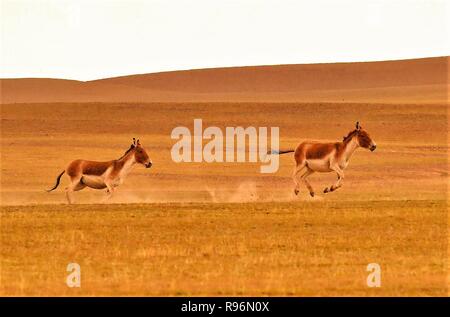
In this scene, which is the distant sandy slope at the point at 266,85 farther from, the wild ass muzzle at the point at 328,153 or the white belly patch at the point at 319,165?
the white belly patch at the point at 319,165

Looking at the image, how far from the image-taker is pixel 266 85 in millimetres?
102375

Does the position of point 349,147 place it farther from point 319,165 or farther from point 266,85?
point 266,85

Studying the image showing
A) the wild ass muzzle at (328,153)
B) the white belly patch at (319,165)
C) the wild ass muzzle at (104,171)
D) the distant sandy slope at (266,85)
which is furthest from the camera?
the distant sandy slope at (266,85)

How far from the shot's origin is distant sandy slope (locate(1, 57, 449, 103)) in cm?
8912

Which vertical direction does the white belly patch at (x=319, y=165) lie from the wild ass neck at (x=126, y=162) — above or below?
above

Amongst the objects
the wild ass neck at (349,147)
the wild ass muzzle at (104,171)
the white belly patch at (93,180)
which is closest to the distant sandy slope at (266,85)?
the wild ass neck at (349,147)

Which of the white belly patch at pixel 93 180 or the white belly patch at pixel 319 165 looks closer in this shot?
the white belly patch at pixel 93 180

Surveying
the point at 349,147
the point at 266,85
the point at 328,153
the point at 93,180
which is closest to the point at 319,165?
the point at 328,153

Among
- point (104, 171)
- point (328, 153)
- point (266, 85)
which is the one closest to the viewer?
point (104, 171)

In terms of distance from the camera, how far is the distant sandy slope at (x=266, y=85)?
8912cm

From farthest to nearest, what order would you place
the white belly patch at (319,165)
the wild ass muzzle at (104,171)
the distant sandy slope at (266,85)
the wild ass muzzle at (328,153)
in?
the distant sandy slope at (266,85) < the white belly patch at (319,165) < the wild ass muzzle at (328,153) < the wild ass muzzle at (104,171)

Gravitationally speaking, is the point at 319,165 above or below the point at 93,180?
above

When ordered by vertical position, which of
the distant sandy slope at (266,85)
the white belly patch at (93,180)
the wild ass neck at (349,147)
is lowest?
the white belly patch at (93,180)

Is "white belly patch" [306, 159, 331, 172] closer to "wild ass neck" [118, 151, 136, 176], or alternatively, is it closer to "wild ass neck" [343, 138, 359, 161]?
"wild ass neck" [343, 138, 359, 161]
